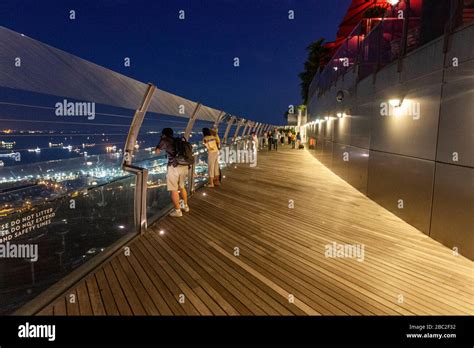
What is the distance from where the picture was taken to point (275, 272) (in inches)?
130

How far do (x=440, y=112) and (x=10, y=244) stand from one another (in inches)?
220

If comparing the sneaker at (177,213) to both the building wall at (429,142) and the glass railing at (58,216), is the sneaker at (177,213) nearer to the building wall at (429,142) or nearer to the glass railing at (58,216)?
the glass railing at (58,216)

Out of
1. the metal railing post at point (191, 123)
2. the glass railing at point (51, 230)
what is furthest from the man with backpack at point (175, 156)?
the metal railing post at point (191, 123)

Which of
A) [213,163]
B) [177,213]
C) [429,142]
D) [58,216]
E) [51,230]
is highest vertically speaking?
[429,142]

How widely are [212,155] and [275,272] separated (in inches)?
196

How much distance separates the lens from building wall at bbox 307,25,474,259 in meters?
3.80

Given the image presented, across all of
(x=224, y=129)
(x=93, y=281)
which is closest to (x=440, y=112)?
(x=93, y=281)

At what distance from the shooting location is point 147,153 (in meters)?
5.09

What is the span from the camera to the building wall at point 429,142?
3.80 m

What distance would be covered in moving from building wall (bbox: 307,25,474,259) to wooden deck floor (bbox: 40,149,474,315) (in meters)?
0.36

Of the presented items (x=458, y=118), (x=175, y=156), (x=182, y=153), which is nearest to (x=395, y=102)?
(x=458, y=118)

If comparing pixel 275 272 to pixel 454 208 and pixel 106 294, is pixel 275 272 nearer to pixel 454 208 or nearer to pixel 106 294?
pixel 106 294

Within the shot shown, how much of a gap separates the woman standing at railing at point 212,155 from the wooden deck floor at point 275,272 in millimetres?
2437
